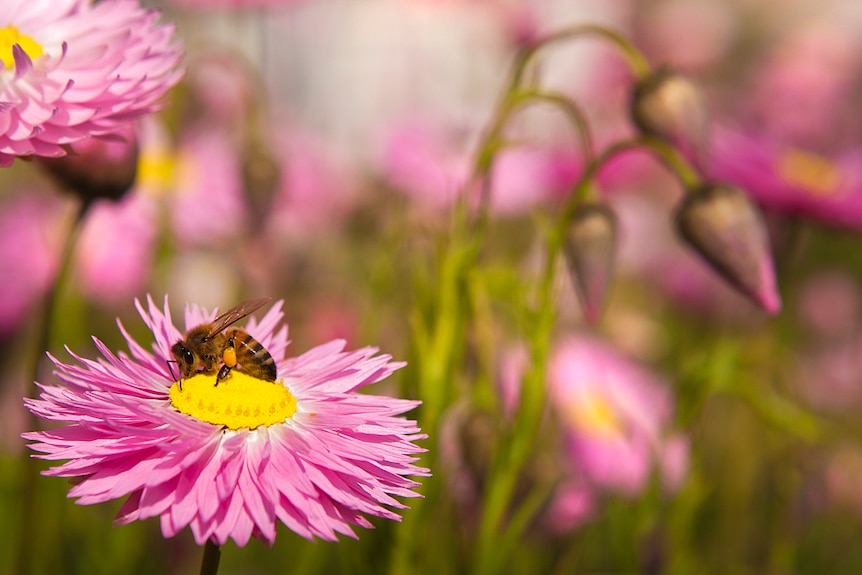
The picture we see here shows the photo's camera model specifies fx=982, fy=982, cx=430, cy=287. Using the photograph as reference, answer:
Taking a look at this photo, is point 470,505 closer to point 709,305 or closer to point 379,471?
point 379,471

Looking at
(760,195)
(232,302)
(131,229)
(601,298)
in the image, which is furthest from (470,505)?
(131,229)

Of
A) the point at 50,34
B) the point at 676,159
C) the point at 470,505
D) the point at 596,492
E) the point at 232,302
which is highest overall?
the point at 50,34

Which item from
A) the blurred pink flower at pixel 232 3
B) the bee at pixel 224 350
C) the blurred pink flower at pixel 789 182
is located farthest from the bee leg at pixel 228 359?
the blurred pink flower at pixel 232 3

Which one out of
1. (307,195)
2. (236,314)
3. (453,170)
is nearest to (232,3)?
(307,195)

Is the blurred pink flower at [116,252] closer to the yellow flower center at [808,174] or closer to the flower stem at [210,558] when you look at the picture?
the yellow flower center at [808,174]

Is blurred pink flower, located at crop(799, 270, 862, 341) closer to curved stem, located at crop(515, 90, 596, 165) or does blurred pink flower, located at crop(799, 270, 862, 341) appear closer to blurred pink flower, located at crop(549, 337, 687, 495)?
blurred pink flower, located at crop(549, 337, 687, 495)

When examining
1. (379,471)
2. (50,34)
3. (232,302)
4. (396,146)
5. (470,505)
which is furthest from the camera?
(396,146)
